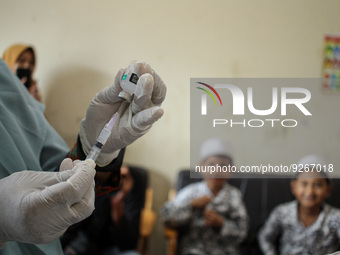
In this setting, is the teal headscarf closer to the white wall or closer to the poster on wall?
the white wall

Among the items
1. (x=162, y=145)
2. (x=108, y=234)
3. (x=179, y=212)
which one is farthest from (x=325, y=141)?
(x=108, y=234)

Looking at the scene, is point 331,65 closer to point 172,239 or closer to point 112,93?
point 112,93

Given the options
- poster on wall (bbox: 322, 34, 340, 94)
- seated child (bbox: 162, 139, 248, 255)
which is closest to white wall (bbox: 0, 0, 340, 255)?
poster on wall (bbox: 322, 34, 340, 94)

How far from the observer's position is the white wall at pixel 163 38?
681mm

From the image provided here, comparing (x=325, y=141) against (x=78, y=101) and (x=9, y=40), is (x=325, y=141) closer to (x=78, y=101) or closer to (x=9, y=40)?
(x=78, y=101)

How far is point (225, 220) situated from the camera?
1.49 m

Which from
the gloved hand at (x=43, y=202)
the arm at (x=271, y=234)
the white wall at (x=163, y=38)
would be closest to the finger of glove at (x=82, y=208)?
the gloved hand at (x=43, y=202)

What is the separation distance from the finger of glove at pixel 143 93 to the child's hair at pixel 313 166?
77 cm

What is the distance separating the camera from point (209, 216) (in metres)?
1.46

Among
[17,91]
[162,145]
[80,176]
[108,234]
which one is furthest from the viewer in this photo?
[108,234]

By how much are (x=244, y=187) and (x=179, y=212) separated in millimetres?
382

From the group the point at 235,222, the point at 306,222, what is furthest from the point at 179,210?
the point at 306,222

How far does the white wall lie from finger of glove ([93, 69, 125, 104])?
14 centimetres

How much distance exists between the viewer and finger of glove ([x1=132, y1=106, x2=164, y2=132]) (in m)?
0.51
